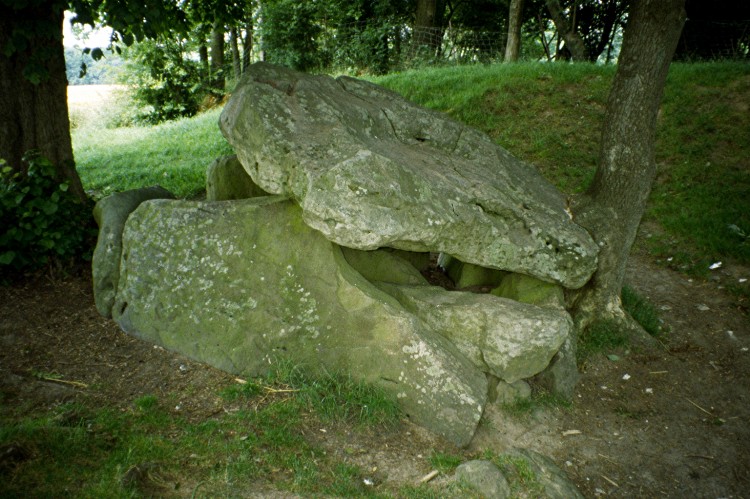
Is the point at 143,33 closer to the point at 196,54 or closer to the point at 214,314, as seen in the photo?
the point at 214,314

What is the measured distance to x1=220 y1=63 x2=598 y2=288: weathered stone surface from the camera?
4.59 meters

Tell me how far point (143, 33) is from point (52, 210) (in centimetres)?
204

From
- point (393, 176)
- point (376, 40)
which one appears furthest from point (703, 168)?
point (376, 40)

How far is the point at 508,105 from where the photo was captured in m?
11.6

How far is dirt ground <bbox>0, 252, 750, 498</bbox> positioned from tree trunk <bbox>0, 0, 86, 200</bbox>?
4.68 ft

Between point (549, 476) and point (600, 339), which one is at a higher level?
point (600, 339)

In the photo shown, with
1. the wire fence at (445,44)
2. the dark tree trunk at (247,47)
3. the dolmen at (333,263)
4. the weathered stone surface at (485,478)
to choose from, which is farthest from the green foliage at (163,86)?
the weathered stone surface at (485,478)

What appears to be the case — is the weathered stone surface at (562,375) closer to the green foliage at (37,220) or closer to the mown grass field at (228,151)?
the mown grass field at (228,151)

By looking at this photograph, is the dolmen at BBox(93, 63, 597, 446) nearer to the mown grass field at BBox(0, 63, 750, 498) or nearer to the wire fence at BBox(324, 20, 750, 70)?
the mown grass field at BBox(0, 63, 750, 498)

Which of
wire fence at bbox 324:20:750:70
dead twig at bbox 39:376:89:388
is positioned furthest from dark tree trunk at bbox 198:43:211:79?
dead twig at bbox 39:376:89:388

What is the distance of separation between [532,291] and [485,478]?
2395 mm

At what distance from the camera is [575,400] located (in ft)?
17.9

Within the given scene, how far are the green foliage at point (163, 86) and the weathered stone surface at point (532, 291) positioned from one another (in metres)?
15.4

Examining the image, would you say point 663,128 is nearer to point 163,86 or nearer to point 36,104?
point 36,104
